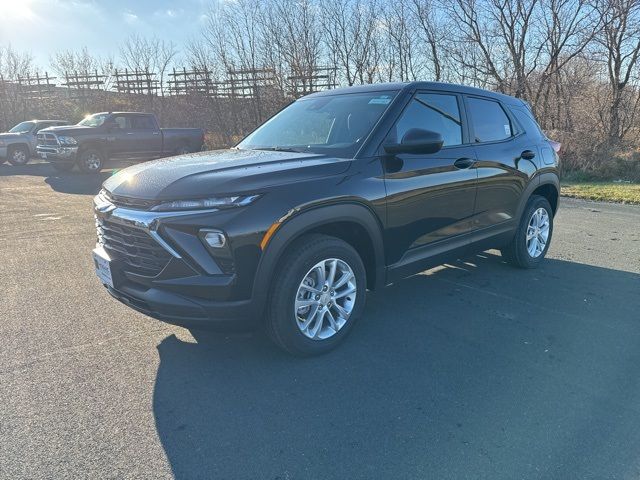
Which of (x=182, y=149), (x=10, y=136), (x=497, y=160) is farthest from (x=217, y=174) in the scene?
(x=10, y=136)

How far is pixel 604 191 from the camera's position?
10.7m

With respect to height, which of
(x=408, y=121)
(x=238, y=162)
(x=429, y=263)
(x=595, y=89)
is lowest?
(x=429, y=263)

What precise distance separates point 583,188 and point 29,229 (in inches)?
450

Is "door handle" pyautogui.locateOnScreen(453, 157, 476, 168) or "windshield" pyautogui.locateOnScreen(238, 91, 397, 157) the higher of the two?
"windshield" pyautogui.locateOnScreen(238, 91, 397, 157)

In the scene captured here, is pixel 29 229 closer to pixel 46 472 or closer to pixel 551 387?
pixel 46 472

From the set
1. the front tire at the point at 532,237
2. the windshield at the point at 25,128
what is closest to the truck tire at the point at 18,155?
the windshield at the point at 25,128

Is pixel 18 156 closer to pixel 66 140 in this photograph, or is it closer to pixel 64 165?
pixel 64 165

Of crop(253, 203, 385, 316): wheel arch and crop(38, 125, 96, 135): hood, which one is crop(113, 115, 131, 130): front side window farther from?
crop(253, 203, 385, 316): wheel arch

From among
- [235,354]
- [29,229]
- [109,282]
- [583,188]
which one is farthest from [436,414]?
[583,188]

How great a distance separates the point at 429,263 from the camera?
13.2 feet

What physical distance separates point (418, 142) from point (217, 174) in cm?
143

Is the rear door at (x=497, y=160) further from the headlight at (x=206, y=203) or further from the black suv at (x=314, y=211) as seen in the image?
the headlight at (x=206, y=203)

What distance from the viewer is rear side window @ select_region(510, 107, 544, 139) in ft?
16.9

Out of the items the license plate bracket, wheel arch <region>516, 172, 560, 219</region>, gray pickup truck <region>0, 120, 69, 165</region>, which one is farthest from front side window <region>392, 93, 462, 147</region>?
gray pickup truck <region>0, 120, 69, 165</region>
